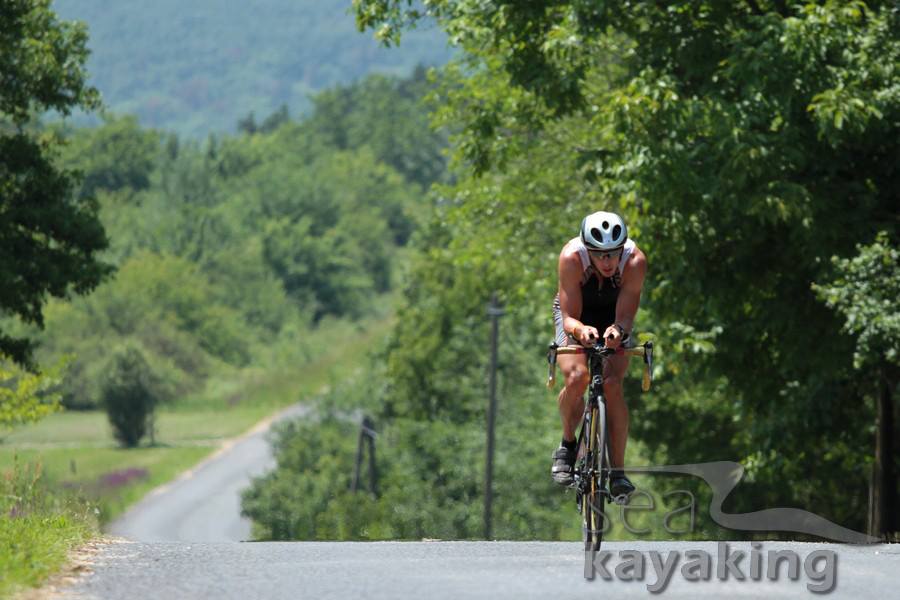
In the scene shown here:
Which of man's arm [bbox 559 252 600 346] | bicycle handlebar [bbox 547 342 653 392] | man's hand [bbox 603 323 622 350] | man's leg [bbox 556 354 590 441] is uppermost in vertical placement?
man's arm [bbox 559 252 600 346]

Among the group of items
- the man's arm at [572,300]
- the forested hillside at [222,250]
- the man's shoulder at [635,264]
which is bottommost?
the man's arm at [572,300]

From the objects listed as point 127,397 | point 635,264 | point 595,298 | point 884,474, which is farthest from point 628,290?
point 127,397

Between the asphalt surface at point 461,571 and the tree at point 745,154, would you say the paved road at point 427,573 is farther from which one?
the tree at point 745,154

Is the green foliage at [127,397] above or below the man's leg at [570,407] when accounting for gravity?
above

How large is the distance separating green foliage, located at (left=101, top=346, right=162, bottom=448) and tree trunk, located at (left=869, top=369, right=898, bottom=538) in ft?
257

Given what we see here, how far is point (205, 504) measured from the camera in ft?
240

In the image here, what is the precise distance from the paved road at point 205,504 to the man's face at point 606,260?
45478mm

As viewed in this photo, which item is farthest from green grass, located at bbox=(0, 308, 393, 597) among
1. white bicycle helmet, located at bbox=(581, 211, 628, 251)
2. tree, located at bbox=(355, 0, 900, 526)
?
white bicycle helmet, located at bbox=(581, 211, 628, 251)

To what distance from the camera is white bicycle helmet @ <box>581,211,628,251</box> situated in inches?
377

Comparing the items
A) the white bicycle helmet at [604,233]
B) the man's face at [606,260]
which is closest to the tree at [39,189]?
the man's face at [606,260]

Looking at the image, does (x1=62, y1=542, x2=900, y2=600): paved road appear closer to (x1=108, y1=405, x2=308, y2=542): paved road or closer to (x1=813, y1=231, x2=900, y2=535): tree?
(x1=813, y1=231, x2=900, y2=535): tree

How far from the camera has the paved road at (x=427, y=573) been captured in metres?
8.76

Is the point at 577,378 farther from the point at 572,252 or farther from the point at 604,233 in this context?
the point at 604,233

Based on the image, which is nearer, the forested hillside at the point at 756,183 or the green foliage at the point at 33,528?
the green foliage at the point at 33,528
